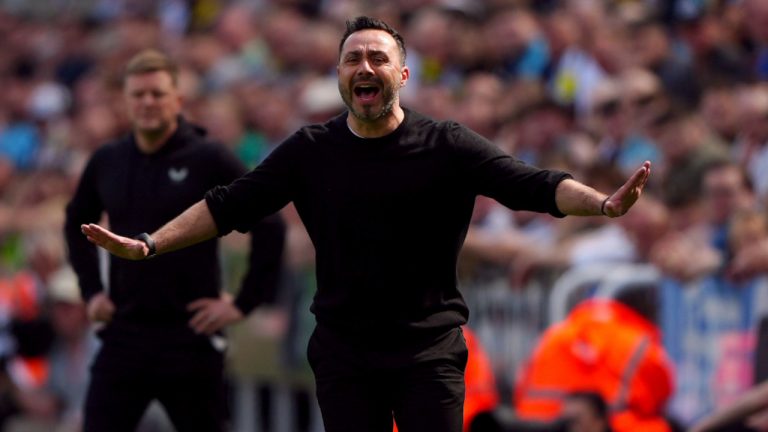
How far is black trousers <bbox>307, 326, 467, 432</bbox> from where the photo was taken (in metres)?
6.95

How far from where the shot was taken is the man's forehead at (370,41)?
23.0ft

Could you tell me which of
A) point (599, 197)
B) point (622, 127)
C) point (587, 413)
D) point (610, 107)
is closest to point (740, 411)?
point (587, 413)

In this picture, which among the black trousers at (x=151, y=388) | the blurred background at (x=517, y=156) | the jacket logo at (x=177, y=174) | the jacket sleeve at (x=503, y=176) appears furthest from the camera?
the blurred background at (x=517, y=156)

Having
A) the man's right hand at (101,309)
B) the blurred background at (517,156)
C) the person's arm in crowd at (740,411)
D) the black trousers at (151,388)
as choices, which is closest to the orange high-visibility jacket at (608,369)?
the blurred background at (517,156)

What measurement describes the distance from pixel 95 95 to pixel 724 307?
985cm

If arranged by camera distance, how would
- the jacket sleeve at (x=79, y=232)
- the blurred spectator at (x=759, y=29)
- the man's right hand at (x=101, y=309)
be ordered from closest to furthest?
1. the man's right hand at (x=101, y=309)
2. the jacket sleeve at (x=79, y=232)
3. the blurred spectator at (x=759, y=29)

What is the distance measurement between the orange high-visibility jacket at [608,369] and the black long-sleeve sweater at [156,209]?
6.90 ft

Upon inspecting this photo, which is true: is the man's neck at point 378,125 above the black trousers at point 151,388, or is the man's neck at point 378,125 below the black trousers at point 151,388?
above

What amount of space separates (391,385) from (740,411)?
2.47m

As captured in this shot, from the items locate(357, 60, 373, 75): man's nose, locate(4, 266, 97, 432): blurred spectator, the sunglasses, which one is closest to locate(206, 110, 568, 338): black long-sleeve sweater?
locate(357, 60, 373, 75): man's nose

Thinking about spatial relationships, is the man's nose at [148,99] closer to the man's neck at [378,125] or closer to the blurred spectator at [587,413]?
the man's neck at [378,125]

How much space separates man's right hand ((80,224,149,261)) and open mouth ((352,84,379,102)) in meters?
1.09

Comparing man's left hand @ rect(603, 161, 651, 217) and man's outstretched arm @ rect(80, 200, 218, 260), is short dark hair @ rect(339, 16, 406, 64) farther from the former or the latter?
man's left hand @ rect(603, 161, 651, 217)

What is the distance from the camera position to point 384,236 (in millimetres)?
6992
